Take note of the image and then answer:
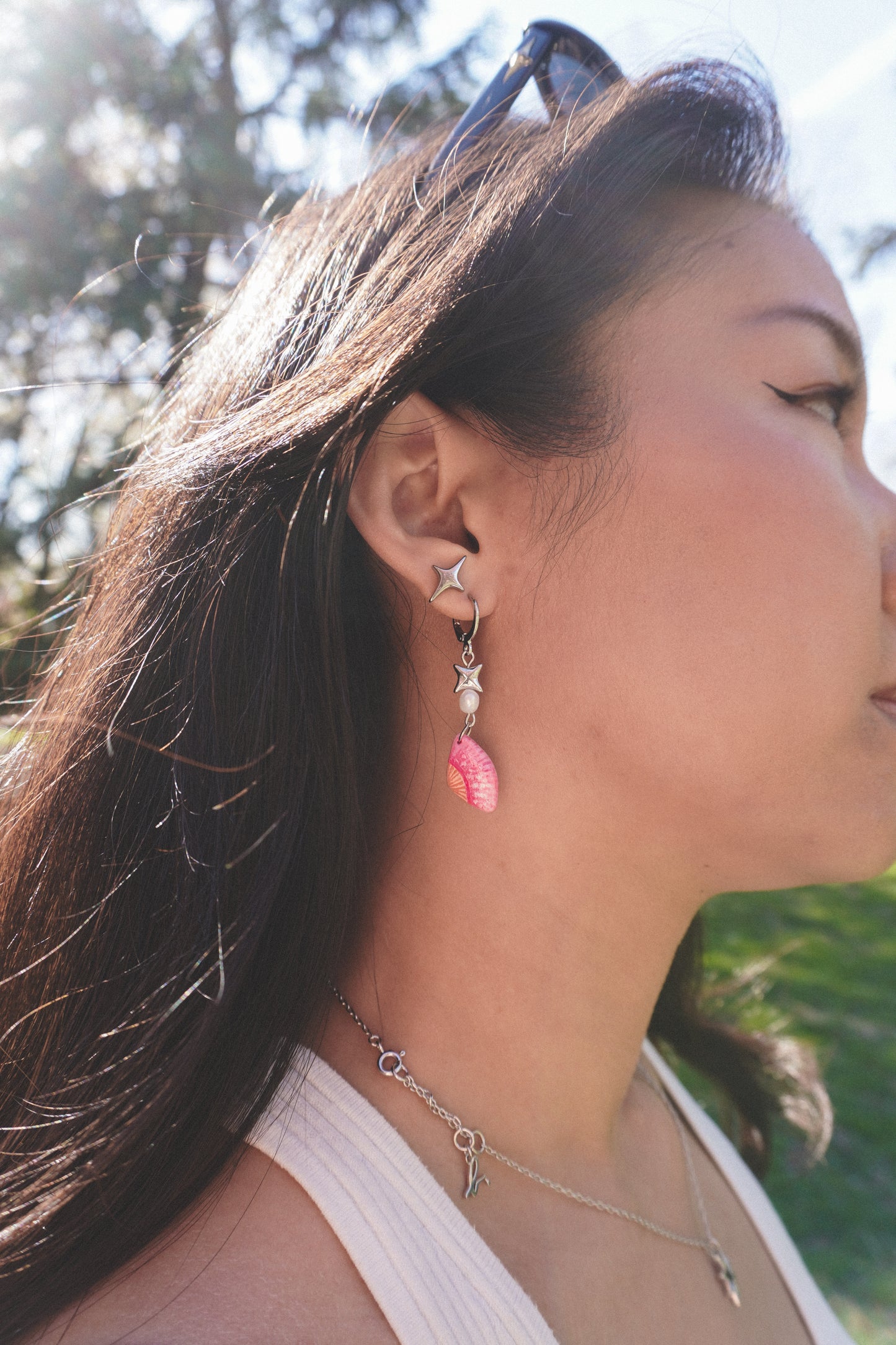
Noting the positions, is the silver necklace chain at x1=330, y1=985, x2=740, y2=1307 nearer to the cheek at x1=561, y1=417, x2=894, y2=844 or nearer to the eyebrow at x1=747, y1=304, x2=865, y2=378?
the cheek at x1=561, y1=417, x2=894, y2=844

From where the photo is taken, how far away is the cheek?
4.27ft

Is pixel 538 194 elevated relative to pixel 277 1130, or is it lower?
elevated

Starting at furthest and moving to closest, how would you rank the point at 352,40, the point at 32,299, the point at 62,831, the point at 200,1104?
1. the point at 352,40
2. the point at 32,299
3. the point at 62,831
4. the point at 200,1104

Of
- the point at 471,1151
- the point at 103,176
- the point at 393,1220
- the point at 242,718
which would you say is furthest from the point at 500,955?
the point at 103,176

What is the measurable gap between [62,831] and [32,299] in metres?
5.04

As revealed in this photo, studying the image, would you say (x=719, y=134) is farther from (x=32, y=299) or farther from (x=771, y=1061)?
(x=32, y=299)

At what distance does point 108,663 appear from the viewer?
1.38m

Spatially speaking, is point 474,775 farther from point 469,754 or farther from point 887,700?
point 887,700

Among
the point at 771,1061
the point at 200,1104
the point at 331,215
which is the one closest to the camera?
the point at 200,1104

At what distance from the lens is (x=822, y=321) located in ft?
4.68

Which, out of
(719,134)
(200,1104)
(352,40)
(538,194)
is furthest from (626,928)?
(352,40)

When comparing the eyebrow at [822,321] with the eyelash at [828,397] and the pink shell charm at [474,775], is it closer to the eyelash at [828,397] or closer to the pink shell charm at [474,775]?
the eyelash at [828,397]

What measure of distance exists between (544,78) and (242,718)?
130cm

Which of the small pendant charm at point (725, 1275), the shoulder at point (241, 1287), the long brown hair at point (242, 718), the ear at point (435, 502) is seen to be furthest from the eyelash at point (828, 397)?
the small pendant charm at point (725, 1275)
